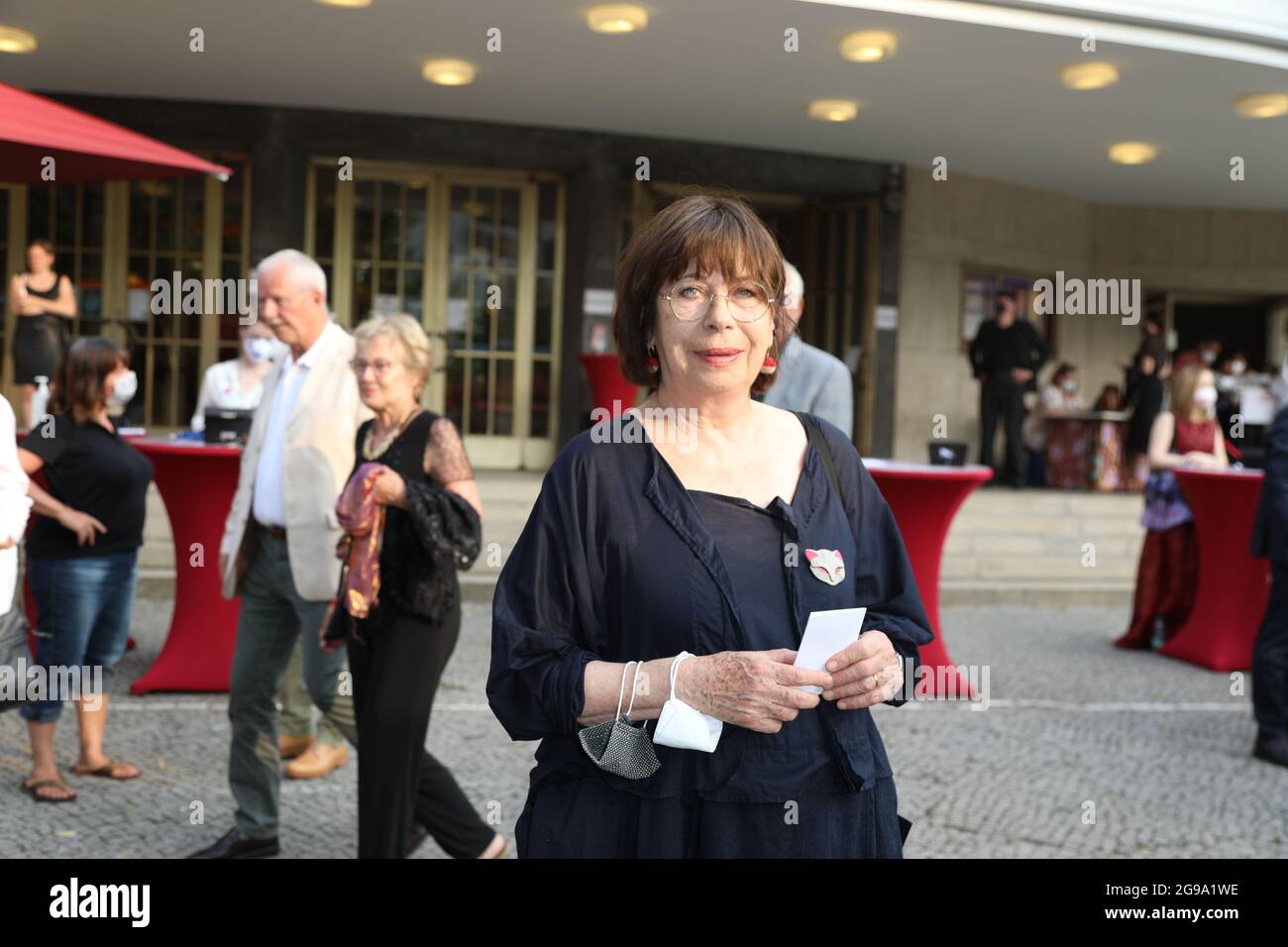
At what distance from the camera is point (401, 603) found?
3.47 meters

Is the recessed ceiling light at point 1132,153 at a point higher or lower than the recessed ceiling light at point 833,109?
higher

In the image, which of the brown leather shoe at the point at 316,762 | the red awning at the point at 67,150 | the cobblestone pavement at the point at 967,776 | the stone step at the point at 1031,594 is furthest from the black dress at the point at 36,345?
the stone step at the point at 1031,594

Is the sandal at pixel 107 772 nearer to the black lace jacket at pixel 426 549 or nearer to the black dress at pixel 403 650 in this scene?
the black dress at pixel 403 650

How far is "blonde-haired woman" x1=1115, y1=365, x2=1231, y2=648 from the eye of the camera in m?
8.02

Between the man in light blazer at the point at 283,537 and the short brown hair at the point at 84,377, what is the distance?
1.08 meters

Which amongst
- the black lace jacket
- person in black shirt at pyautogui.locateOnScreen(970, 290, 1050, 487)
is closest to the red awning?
the black lace jacket

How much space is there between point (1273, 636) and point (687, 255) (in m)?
4.67

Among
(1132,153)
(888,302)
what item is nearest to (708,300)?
(888,302)

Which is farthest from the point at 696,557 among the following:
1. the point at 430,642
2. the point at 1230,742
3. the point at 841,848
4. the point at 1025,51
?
the point at 1025,51

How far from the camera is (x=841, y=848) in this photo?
1978 mm

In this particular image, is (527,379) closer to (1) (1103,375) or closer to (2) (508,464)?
(2) (508,464)

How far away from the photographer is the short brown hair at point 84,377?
15.9ft

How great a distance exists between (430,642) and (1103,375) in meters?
14.8

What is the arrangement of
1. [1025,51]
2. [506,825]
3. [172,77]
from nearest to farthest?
[506,825], [1025,51], [172,77]
